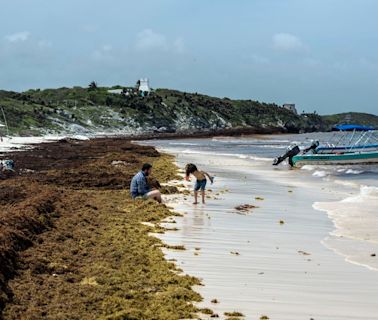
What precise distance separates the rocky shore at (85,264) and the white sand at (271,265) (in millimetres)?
519

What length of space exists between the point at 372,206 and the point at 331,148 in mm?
24302

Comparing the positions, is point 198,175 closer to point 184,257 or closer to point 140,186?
point 140,186

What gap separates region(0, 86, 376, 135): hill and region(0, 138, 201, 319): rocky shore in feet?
198

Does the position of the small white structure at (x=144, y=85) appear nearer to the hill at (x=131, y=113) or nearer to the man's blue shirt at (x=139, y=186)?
the hill at (x=131, y=113)

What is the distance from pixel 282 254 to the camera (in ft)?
32.9

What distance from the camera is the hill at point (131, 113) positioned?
8975 cm

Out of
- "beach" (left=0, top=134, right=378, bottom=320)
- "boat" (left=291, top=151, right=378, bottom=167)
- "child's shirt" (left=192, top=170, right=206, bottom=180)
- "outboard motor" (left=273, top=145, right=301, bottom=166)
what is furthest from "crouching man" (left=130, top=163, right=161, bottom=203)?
"outboard motor" (left=273, top=145, right=301, bottom=166)

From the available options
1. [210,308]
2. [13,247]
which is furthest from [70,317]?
[13,247]

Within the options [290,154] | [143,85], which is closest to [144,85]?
[143,85]

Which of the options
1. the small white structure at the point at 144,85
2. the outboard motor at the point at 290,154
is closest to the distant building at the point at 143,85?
the small white structure at the point at 144,85

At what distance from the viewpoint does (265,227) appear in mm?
12961

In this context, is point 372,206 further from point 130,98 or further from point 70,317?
point 130,98

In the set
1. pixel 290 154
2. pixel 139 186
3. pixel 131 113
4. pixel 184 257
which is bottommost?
pixel 184 257

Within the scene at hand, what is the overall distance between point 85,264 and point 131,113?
387 ft
